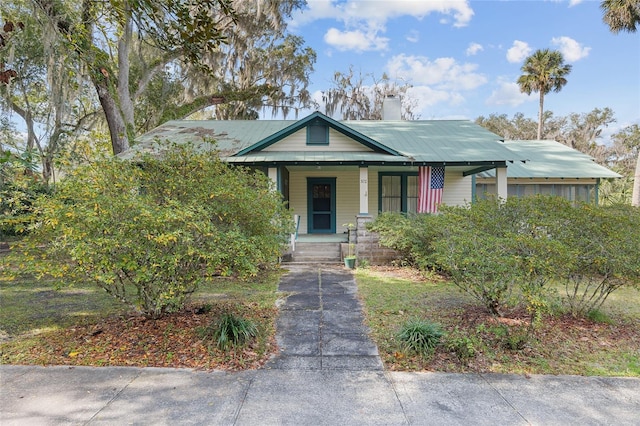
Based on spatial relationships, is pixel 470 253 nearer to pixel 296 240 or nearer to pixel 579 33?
pixel 296 240

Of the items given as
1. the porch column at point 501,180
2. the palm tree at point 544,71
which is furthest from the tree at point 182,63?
the palm tree at point 544,71

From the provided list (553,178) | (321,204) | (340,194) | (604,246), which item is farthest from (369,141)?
(553,178)

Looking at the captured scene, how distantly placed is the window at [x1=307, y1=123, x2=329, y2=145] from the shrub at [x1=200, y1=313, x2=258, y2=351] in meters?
8.31

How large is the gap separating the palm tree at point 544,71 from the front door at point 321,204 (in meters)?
19.8

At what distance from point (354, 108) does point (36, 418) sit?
2755 cm

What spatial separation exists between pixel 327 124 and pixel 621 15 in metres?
13.3

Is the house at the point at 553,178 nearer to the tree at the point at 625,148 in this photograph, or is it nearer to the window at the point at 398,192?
the window at the point at 398,192

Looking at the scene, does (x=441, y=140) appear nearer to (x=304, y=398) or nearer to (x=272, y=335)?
(x=272, y=335)

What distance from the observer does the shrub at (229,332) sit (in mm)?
4332

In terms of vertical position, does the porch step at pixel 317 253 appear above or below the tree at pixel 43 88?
below

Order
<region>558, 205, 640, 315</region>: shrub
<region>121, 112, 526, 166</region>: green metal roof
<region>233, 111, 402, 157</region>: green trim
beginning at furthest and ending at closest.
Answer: <region>233, 111, 402, 157</region>: green trim
<region>121, 112, 526, 166</region>: green metal roof
<region>558, 205, 640, 315</region>: shrub

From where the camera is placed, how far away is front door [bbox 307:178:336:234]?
13.8 metres

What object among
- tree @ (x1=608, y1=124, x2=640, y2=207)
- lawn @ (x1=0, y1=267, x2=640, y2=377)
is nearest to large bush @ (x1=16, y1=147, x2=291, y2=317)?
lawn @ (x1=0, y1=267, x2=640, y2=377)

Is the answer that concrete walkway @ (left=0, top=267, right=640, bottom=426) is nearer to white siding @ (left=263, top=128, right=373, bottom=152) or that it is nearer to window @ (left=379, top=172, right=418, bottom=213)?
white siding @ (left=263, top=128, right=373, bottom=152)
